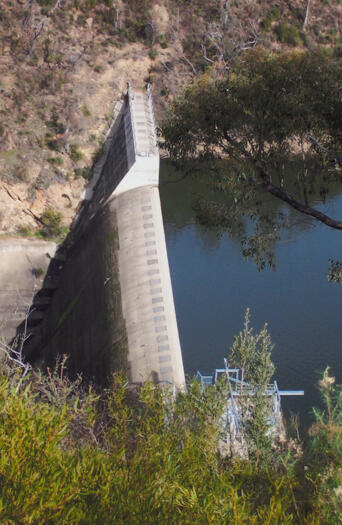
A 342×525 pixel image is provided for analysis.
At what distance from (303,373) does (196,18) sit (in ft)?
116

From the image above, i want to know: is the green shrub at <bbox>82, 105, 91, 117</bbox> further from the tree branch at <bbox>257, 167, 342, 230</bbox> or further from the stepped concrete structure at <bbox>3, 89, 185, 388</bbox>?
the tree branch at <bbox>257, 167, 342, 230</bbox>

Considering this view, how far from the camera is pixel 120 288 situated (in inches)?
839

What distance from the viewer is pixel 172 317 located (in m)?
19.9

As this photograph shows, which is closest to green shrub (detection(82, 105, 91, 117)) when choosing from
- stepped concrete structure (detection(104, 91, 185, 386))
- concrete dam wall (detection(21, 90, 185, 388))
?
concrete dam wall (detection(21, 90, 185, 388))

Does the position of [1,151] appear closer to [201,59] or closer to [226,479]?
[201,59]

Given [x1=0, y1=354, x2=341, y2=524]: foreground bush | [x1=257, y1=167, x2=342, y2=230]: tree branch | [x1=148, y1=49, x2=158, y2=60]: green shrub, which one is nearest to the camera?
[x1=0, y1=354, x2=341, y2=524]: foreground bush

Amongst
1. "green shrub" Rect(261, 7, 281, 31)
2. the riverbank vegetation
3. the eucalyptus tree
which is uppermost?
"green shrub" Rect(261, 7, 281, 31)

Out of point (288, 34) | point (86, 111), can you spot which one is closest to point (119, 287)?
point (86, 111)

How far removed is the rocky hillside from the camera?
101ft

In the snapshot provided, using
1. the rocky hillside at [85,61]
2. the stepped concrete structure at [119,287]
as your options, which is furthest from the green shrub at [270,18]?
the stepped concrete structure at [119,287]

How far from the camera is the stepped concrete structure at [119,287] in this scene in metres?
19.2

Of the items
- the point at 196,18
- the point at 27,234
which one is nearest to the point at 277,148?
the point at 27,234

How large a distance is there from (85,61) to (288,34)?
19428 mm

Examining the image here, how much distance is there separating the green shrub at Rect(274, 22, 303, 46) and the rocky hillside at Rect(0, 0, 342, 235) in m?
0.10
